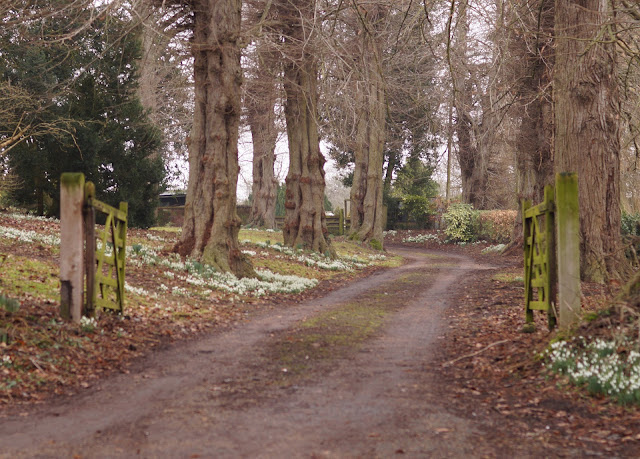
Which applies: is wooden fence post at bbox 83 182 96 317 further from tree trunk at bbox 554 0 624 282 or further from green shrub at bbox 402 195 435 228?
green shrub at bbox 402 195 435 228

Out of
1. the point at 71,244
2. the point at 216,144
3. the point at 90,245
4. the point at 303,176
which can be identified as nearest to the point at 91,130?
the point at 303,176

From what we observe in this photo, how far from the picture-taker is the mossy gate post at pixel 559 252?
7.01 metres

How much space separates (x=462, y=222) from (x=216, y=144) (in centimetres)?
2560

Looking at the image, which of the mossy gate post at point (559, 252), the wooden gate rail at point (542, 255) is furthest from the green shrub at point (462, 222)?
the mossy gate post at point (559, 252)

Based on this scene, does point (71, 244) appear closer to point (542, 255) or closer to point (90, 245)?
point (90, 245)

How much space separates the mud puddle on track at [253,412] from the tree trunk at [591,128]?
6.89 metres

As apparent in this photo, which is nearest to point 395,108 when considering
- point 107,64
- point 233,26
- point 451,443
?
point 107,64

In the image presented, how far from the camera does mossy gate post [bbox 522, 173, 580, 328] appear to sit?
7012mm

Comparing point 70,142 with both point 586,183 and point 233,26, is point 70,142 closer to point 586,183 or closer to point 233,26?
point 233,26

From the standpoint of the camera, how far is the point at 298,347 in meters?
8.16

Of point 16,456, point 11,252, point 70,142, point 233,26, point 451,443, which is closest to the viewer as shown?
point 16,456

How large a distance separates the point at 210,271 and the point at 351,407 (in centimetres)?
890

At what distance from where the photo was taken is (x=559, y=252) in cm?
711

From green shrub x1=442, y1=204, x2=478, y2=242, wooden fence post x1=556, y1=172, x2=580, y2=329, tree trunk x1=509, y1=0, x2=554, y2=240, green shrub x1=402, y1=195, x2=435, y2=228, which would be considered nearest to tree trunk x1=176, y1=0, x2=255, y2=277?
tree trunk x1=509, y1=0, x2=554, y2=240
